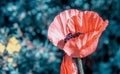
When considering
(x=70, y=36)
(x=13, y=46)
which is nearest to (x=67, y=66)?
(x=70, y=36)

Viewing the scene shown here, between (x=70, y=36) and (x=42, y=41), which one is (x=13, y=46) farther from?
(x=70, y=36)

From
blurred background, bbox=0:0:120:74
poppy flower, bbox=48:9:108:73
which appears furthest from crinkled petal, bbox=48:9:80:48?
blurred background, bbox=0:0:120:74

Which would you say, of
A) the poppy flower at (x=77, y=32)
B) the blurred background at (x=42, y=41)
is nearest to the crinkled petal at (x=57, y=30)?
the poppy flower at (x=77, y=32)

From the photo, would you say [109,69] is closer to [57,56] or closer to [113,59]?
[113,59]

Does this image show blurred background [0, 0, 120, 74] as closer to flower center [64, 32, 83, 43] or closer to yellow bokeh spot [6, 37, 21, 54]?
yellow bokeh spot [6, 37, 21, 54]

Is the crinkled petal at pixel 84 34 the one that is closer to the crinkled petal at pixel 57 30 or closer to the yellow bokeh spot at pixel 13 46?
the crinkled petal at pixel 57 30

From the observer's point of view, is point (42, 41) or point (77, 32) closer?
point (77, 32)
